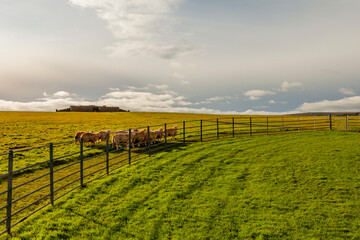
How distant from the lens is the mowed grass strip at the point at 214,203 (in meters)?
5.88

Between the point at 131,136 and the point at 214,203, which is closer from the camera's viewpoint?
the point at 214,203

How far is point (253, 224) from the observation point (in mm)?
6141

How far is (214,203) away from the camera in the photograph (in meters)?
7.34

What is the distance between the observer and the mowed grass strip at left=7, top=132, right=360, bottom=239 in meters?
5.88

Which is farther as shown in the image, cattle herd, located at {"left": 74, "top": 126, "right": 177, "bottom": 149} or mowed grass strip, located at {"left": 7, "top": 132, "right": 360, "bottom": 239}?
cattle herd, located at {"left": 74, "top": 126, "right": 177, "bottom": 149}

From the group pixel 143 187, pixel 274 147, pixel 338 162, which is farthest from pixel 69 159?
pixel 338 162

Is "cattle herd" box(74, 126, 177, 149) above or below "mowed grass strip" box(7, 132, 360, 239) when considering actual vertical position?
above

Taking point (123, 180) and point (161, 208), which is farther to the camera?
point (123, 180)

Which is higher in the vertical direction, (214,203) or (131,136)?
(131,136)

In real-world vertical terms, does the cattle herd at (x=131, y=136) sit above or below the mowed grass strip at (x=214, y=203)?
above

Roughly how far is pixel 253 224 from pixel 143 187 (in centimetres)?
408

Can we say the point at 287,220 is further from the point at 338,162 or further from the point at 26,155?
the point at 26,155

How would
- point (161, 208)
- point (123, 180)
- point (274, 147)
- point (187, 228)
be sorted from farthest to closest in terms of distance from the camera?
point (274, 147) < point (123, 180) < point (161, 208) < point (187, 228)

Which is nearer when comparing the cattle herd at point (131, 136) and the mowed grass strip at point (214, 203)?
the mowed grass strip at point (214, 203)
